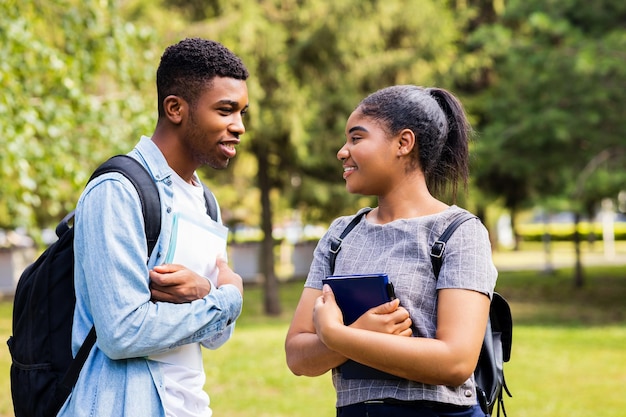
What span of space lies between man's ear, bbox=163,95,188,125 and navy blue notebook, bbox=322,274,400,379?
621 mm

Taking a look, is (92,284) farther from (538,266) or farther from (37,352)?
(538,266)

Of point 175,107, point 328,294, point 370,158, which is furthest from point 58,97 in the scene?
point 328,294

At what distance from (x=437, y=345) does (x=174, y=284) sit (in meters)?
0.70

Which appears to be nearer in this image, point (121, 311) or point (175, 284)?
point (121, 311)

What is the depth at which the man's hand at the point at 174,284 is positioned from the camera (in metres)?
2.24

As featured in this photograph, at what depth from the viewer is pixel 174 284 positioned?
88.8 inches

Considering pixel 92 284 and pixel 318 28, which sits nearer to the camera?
pixel 92 284

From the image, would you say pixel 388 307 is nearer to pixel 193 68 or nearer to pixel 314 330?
pixel 314 330

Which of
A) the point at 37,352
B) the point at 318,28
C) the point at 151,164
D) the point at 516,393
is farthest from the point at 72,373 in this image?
the point at 318,28

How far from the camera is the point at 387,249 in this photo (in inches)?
91.0

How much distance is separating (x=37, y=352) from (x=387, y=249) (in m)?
0.97

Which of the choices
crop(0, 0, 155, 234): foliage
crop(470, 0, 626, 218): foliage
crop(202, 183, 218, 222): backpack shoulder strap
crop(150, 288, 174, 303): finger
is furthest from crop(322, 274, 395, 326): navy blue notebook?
crop(470, 0, 626, 218): foliage

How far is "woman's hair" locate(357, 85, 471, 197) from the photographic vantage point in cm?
240

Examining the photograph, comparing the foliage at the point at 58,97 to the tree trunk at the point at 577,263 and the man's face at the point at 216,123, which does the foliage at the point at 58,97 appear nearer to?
the man's face at the point at 216,123
